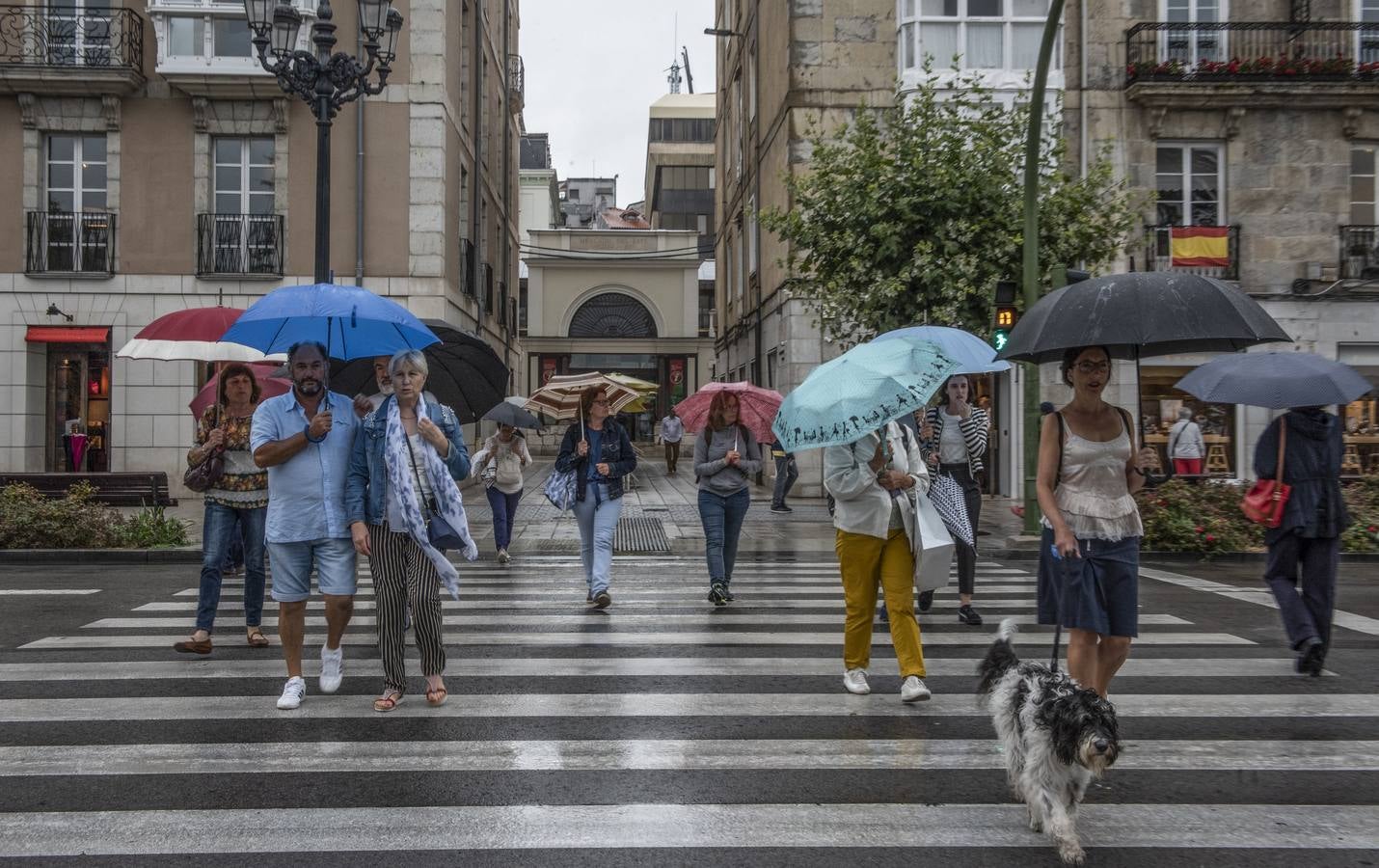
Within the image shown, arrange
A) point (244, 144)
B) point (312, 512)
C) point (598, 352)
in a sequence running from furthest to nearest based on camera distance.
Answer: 1. point (598, 352)
2. point (244, 144)
3. point (312, 512)

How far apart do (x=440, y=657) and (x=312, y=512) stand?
103cm

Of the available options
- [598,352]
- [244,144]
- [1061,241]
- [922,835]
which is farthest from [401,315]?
[598,352]

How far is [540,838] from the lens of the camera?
3969 millimetres

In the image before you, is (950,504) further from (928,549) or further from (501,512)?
(501,512)

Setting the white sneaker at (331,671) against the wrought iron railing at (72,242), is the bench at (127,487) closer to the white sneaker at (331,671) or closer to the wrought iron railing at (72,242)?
the wrought iron railing at (72,242)

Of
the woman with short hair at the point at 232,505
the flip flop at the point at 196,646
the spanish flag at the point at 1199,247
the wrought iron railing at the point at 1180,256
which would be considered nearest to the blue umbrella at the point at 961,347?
the woman with short hair at the point at 232,505

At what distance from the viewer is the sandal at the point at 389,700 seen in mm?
5668

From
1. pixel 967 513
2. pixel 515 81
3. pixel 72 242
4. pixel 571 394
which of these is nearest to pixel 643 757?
pixel 967 513

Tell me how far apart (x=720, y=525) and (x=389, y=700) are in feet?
13.1

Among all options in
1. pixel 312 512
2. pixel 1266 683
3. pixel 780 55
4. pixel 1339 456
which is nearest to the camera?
pixel 312 512

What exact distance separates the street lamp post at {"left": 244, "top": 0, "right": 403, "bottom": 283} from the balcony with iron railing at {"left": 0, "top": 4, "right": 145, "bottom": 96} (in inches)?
400

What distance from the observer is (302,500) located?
5715 millimetres

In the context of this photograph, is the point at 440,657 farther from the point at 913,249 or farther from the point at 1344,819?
the point at 913,249

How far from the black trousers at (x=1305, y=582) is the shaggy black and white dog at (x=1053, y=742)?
358 cm
